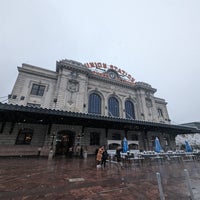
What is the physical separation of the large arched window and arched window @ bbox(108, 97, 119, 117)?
2229 millimetres

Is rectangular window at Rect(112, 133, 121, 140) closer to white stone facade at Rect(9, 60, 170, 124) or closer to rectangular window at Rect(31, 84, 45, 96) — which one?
white stone facade at Rect(9, 60, 170, 124)

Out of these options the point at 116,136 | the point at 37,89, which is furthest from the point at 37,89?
the point at 116,136

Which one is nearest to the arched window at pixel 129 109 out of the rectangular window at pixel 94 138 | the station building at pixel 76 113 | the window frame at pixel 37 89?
the station building at pixel 76 113

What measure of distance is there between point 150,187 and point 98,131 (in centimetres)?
1361

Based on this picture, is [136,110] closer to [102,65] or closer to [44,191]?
[102,65]

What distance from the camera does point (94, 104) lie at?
22.3 meters

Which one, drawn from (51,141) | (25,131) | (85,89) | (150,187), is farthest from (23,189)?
(85,89)

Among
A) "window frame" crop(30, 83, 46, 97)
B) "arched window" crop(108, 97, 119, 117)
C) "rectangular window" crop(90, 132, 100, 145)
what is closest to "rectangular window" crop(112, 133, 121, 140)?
"rectangular window" crop(90, 132, 100, 145)

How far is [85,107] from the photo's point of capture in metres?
20.4

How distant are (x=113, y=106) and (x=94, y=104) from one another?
4.07 m

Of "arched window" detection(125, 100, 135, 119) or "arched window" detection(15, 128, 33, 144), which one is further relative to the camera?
"arched window" detection(125, 100, 135, 119)

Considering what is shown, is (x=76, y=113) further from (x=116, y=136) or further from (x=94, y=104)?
(x=94, y=104)

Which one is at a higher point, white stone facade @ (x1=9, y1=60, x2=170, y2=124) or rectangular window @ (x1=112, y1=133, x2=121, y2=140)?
white stone facade @ (x1=9, y1=60, x2=170, y2=124)

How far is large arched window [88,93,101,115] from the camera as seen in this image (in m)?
21.8
